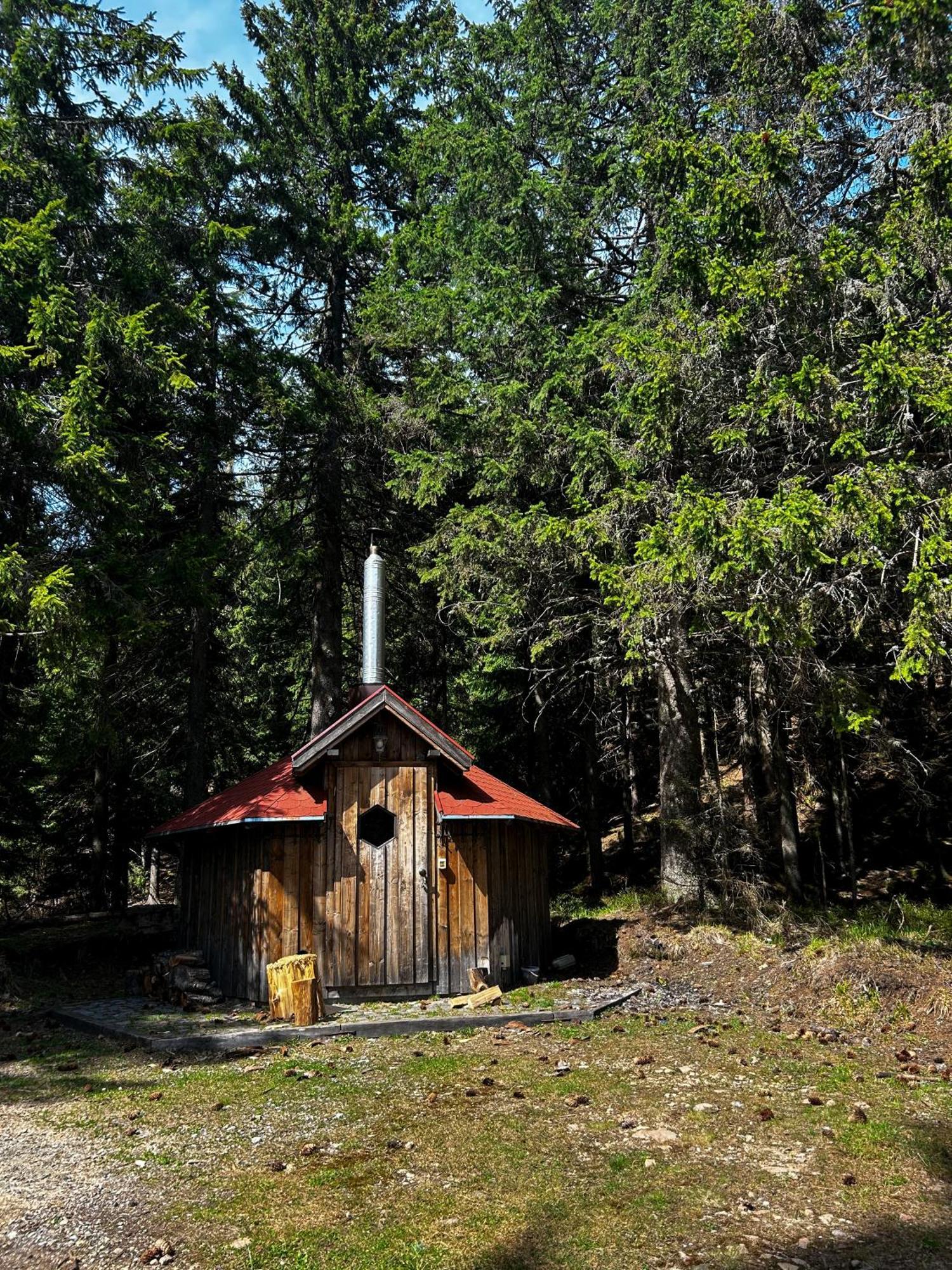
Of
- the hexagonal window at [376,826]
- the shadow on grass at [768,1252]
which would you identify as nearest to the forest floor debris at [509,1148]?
the shadow on grass at [768,1252]

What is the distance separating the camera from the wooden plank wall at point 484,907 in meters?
12.4

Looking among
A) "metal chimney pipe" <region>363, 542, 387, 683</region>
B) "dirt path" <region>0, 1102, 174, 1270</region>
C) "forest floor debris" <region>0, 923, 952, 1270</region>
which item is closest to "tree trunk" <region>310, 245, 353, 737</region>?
"metal chimney pipe" <region>363, 542, 387, 683</region>

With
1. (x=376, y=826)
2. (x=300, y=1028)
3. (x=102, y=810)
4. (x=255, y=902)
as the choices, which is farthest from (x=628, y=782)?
(x=300, y=1028)

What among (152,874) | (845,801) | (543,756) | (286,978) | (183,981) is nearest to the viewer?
(286,978)

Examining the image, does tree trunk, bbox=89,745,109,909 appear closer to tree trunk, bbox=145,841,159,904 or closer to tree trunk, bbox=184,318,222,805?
tree trunk, bbox=184,318,222,805

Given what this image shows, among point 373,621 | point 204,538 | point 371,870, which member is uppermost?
point 204,538

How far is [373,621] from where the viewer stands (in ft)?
48.0

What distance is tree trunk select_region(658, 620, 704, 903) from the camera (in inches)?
573

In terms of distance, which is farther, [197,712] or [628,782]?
[628,782]

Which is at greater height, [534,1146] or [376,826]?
[376,826]

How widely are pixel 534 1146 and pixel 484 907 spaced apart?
6256mm

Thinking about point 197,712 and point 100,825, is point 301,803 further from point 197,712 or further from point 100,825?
point 100,825

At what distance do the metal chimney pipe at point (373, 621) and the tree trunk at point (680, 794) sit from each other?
4.56 metres

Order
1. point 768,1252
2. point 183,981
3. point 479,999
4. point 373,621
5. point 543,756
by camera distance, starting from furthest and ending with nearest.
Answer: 1. point 543,756
2. point 373,621
3. point 183,981
4. point 479,999
5. point 768,1252
